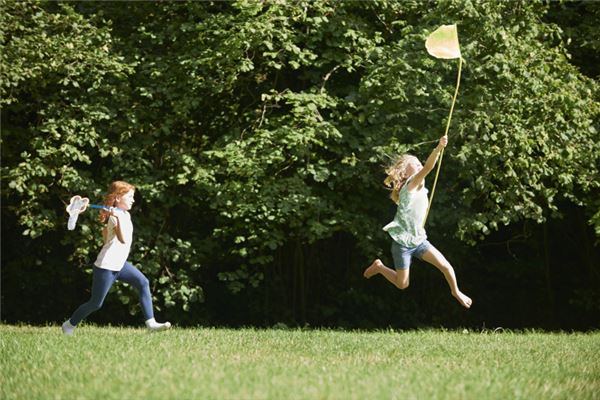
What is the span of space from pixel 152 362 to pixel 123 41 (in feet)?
24.6

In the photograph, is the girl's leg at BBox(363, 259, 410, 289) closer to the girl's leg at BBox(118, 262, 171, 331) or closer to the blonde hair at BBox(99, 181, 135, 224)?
the girl's leg at BBox(118, 262, 171, 331)

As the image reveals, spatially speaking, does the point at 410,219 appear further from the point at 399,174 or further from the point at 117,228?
the point at 117,228

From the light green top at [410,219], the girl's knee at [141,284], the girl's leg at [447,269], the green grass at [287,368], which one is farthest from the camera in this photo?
the girl's knee at [141,284]

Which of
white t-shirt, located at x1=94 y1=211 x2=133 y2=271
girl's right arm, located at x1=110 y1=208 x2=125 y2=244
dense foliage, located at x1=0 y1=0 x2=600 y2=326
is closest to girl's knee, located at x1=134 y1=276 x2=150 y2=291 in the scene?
white t-shirt, located at x1=94 y1=211 x2=133 y2=271

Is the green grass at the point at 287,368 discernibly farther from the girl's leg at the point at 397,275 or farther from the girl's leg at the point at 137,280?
the girl's leg at the point at 137,280

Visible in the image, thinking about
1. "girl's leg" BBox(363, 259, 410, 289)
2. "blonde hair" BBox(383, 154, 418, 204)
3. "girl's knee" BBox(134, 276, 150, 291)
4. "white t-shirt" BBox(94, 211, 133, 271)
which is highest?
"blonde hair" BBox(383, 154, 418, 204)

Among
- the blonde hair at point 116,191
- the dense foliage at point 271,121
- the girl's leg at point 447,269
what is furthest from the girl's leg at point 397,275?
the dense foliage at point 271,121

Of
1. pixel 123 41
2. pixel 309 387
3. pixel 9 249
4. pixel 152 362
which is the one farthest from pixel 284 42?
pixel 309 387

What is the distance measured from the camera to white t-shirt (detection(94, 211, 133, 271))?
7.58 metres

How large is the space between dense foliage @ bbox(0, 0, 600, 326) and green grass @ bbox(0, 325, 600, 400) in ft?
11.6

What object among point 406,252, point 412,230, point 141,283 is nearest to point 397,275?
point 406,252

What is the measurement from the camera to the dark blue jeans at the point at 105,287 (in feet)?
24.8

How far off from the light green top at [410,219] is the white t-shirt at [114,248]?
2.24 m

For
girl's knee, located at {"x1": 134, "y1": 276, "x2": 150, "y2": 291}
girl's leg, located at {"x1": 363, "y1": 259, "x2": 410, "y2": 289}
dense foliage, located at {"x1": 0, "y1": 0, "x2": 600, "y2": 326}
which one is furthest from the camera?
dense foliage, located at {"x1": 0, "y1": 0, "x2": 600, "y2": 326}
